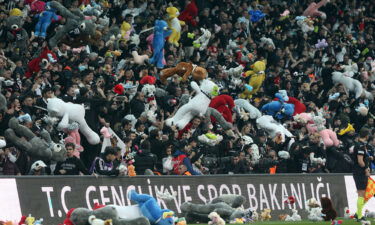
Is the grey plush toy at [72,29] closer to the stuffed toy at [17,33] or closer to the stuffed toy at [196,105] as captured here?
the stuffed toy at [17,33]

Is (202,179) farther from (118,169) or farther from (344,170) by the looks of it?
(344,170)

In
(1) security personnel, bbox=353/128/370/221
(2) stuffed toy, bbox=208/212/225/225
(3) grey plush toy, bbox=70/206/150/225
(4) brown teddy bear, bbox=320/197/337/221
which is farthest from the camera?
(1) security personnel, bbox=353/128/370/221

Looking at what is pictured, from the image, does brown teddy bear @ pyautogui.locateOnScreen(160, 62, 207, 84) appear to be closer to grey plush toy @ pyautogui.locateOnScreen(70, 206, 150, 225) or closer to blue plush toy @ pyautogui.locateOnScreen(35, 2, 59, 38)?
blue plush toy @ pyautogui.locateOnScreen(35, 2, 59, 38)

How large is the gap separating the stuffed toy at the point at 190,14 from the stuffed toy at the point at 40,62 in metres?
6.74

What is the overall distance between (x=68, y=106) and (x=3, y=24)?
3.72m

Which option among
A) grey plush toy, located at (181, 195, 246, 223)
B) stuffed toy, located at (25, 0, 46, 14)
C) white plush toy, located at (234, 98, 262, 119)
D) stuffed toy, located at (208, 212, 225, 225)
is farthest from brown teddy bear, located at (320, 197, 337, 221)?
stuffed toy, located at (25, 0, 46, 14)

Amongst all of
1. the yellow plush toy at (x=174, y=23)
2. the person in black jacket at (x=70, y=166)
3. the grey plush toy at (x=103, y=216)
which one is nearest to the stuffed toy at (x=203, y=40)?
the yellow plush toy at (x=174, y=23)

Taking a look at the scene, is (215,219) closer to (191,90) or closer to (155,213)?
(155,213)

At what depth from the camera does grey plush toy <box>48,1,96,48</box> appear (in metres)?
22.9

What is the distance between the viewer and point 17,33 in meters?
22.3

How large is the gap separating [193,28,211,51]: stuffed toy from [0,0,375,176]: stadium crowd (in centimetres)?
13

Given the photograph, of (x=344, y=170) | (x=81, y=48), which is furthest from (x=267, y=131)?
(x=81, y=48)

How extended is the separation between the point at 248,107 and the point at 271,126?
744mm

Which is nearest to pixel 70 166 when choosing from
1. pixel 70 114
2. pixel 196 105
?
pixel 70 114
